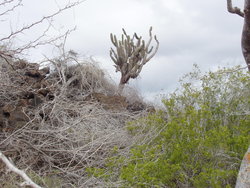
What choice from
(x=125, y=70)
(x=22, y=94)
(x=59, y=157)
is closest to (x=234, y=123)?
(x=59, y=157)

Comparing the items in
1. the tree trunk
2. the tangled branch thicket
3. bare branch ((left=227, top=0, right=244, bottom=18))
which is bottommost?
the tangled branch thicket

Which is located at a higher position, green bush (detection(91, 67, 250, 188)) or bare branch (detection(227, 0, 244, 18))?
bare branch (detection(227, 0, 244, 18))

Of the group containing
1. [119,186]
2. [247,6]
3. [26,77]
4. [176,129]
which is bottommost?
[119,186]

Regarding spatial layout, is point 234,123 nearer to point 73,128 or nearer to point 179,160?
point 179,160

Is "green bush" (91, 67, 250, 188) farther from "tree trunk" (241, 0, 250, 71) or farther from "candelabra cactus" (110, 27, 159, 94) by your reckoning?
"candelabra cactus" (110, 27, 159, 94)

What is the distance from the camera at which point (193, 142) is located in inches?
227

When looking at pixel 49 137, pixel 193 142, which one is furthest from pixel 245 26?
pixel 49 137

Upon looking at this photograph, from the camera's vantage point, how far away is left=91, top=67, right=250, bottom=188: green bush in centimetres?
535

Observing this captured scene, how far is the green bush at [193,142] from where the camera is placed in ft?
17.5

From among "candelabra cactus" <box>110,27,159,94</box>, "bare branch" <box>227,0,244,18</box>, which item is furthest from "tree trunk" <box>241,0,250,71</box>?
"candelabra cactus" <box>110,27,159,94</box>

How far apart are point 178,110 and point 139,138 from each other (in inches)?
38.3

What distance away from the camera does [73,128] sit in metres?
6.23

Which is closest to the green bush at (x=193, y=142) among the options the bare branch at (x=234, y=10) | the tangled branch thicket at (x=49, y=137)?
the tangled branch thicket at (x=49, y=137)

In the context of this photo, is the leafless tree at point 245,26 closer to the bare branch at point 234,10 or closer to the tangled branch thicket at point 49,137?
the bare branch at point 234,10
